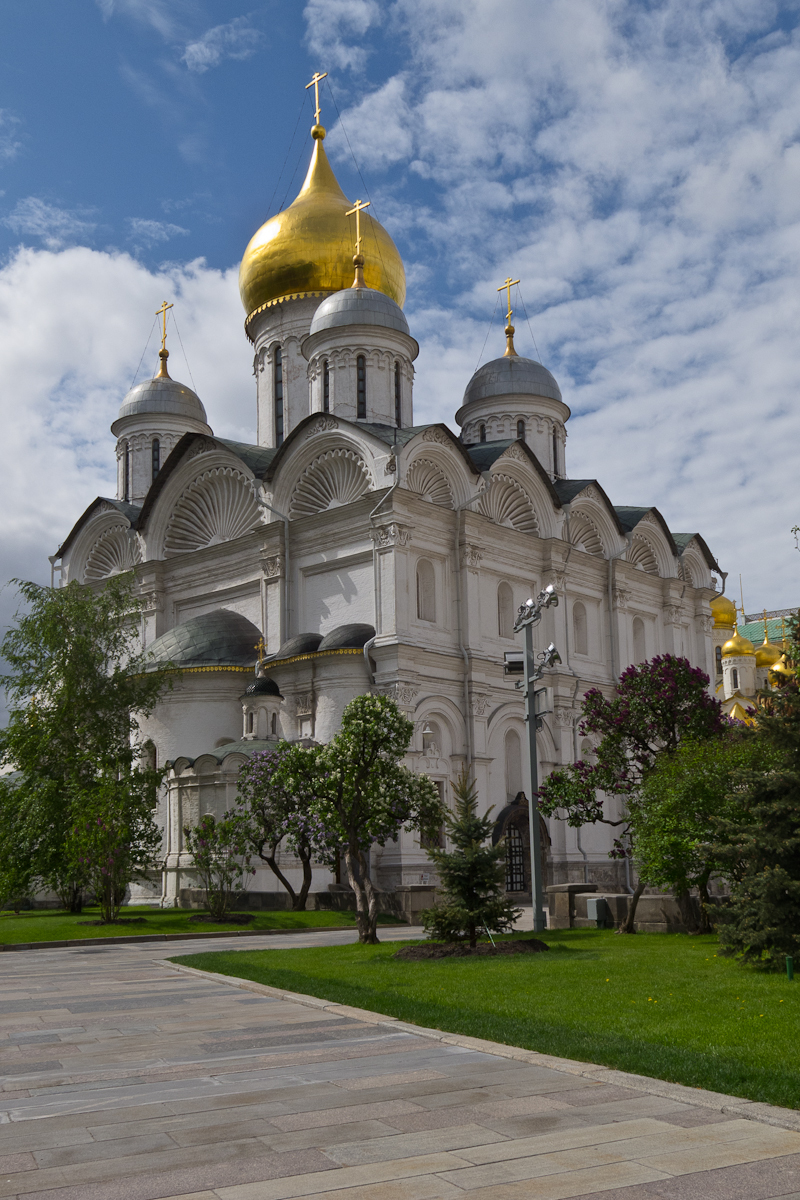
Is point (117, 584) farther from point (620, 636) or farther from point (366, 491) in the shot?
point (620, 636)

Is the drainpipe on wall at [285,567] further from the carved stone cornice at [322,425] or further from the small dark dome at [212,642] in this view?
the carved stone cornice at [322,425]

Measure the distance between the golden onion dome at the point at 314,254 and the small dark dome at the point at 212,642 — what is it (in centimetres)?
1361

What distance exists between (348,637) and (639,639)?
48.3ft

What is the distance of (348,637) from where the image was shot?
31109 millimetres

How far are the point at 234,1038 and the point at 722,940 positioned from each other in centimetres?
709

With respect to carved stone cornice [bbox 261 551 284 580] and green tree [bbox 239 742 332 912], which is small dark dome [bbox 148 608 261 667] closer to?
carved stone cornice [bbox 261 551 284 580]

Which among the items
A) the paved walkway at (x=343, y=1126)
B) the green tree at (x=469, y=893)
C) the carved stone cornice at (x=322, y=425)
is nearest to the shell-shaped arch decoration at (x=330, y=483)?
the carved stone cornice at (x=322, y=425)

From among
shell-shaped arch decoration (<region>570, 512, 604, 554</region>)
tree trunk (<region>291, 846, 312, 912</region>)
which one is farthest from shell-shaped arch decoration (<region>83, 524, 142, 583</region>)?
tree trunk (<region>291, 846, 312, 912</region>)

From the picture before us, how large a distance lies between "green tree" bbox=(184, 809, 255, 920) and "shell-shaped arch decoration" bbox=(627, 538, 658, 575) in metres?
20.3

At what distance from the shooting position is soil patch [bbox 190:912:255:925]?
24516 mm

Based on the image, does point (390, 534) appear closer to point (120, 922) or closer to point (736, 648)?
point (120, 922)

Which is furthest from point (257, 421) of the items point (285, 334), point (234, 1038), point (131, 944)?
point (234, 1038)

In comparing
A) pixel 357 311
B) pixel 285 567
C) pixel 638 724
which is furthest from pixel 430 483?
pixel 638 724

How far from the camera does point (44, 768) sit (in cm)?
2778
